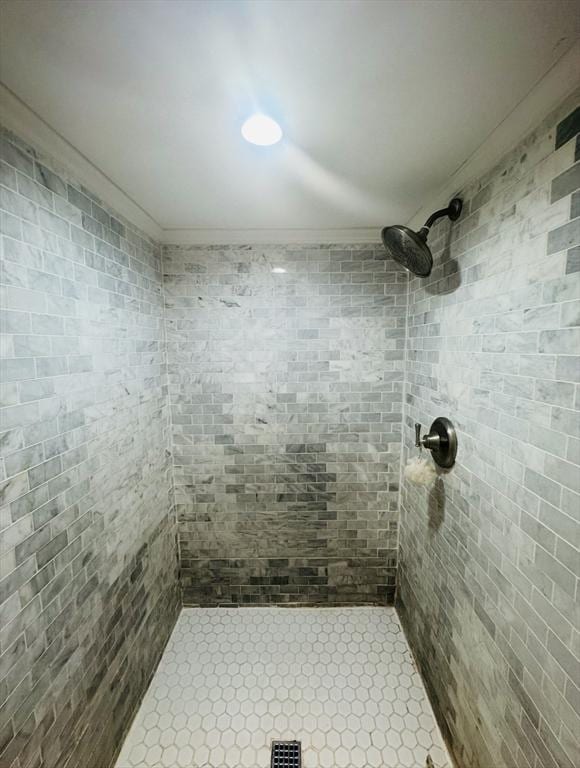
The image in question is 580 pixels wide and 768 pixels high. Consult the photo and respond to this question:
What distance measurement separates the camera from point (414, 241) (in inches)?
49.1

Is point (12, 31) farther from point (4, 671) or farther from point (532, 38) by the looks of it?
point (4, 671)

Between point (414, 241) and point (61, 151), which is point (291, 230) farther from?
point (61, 151)

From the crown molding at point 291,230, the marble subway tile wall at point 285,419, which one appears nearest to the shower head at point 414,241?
the crown molding at point 291,230

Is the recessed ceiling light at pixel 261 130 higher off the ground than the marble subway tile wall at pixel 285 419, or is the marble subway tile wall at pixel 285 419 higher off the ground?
the recessed ceiling light at pixel 261 130

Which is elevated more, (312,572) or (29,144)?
(29,144)

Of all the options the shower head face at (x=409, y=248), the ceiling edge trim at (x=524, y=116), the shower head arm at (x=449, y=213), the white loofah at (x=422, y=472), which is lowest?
the white loofah at (x=422, y=472)

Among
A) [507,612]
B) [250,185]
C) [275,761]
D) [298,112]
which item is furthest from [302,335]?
[275,761]

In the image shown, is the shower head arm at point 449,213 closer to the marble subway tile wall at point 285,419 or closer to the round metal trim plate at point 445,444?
the marble subway tile wall at point 285,419

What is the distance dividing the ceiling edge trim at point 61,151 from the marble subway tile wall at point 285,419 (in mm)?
503

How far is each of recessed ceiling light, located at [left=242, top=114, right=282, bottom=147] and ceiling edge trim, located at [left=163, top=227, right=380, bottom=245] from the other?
2.77 feet

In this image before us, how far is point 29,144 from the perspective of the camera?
93cm

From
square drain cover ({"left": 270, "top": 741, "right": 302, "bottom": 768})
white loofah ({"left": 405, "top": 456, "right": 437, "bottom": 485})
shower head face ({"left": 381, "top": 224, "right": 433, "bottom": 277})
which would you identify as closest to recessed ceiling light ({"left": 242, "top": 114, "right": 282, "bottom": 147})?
shower head face ({"left": 381, "top": 224, "right": 433, "bottom": 277})

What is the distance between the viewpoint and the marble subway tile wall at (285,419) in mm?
1893

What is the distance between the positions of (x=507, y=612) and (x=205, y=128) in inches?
70.8
